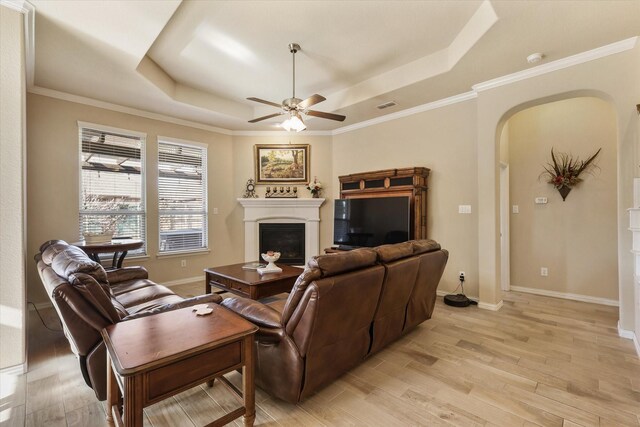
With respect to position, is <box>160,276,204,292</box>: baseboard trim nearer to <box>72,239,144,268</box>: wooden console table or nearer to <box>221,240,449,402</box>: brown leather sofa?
<box>72,239,144,268</box>: wooden console table

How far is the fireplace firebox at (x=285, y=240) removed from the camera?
5.77 meters

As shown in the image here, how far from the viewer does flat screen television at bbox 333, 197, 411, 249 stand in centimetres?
449

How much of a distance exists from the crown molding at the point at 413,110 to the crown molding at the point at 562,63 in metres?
0.23

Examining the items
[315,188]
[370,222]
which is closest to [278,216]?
[315,188]

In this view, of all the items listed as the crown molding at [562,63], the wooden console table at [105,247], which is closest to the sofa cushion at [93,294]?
the wooden console table at [105,247]

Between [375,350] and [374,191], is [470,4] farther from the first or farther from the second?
[375,350]

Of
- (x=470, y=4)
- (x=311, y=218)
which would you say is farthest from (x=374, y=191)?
(x=470, y=4)

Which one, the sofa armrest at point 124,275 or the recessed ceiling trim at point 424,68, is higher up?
the recessed ceiling trim at point 424,68

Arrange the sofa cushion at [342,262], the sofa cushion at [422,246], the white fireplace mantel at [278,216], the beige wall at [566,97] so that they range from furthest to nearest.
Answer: the white fireplace mantel at [278,216] < the beige wall at [566,97] < the sofa cushion at [422,246] < the sofa cushion at [342,262]

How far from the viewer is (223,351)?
1.44 m

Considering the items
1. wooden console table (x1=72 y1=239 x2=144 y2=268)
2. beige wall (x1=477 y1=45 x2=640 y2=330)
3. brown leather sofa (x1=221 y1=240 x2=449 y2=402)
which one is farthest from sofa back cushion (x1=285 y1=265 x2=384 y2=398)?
wooden console table (x1=72 y1=239 x2=144 y2=268)

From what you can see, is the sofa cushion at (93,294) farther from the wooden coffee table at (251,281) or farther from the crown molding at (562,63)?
the crown molding at (562,63)

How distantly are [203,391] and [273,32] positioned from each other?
332cm

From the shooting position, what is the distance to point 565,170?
4180 mm
